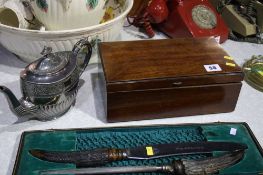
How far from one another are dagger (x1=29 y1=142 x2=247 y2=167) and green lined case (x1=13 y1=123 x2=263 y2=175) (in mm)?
13

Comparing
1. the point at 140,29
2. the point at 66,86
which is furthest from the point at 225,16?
the point at 66,86

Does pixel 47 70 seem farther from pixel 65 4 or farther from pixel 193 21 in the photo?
pixel 193 21

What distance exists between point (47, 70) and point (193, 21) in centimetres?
56

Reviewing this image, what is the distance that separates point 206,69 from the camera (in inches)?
29.0

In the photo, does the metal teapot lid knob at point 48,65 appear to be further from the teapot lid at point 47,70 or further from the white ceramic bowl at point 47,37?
the white ceramic bowl at point 47,37

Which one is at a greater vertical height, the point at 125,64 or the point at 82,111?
the point at 125,64

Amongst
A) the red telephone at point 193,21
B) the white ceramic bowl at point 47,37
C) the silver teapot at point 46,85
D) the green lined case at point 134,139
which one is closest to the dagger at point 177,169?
the green lined case at point 134,139

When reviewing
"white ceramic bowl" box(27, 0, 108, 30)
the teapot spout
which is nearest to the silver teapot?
the teapot spout

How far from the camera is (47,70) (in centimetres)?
65

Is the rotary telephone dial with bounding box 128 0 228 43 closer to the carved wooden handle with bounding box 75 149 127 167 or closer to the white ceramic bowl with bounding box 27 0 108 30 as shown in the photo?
the white ceramic bowl with bounding box 27 0 108 30

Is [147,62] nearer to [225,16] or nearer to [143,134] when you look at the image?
[143,134]

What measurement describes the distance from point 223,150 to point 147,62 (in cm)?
26

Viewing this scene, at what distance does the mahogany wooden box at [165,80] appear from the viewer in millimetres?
701

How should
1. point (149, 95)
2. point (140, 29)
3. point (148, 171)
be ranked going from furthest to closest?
point (140, 29) → point (149, 95) → point (148, 171)
